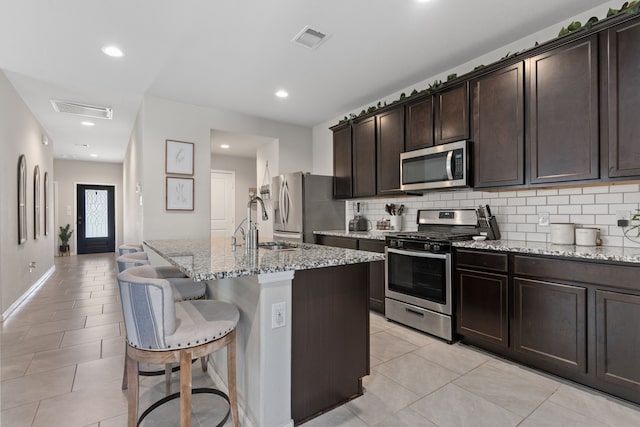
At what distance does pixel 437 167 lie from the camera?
317 cm

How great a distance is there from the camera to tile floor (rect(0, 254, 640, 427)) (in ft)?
5.94

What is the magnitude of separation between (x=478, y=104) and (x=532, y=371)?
219cm

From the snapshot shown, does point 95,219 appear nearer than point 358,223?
No

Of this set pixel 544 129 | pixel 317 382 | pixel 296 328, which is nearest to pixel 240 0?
pixel 296 328

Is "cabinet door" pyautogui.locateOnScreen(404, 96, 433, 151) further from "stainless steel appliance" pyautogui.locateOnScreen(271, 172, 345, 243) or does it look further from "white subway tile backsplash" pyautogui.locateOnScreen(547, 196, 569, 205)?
"stainless steel appliance" pyautogui.locateOnScreen(271, 172, 345, 243)

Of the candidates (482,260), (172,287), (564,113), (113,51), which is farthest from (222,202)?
(564,113)

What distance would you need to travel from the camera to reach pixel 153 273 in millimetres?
1757

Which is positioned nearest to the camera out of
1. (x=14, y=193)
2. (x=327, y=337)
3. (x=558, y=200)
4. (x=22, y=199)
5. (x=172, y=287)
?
(x=327, y=337)

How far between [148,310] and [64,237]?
9.69m

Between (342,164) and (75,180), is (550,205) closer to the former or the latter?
(342,164)

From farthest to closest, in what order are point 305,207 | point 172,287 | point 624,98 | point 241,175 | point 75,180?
1. point 75,180
2. point 241,175
3. point 305,207
4. point 172,287
5. point 624,98

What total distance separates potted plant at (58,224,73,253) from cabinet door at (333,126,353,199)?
27.3 feet

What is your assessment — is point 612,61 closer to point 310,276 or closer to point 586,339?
point 586,339

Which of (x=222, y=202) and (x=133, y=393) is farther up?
(x=222, y=202)
